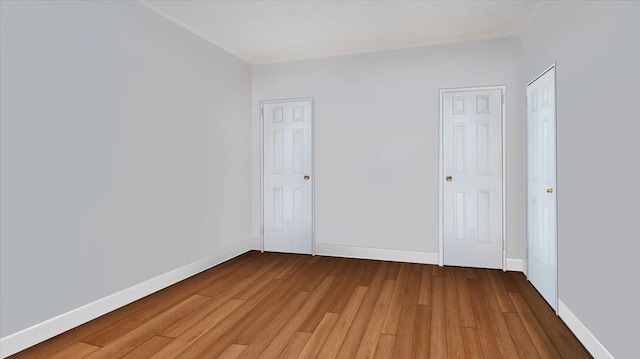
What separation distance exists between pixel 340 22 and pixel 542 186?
258cm

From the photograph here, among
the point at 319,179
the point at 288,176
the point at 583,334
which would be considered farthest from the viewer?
the point at 288,176

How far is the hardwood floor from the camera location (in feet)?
7.68

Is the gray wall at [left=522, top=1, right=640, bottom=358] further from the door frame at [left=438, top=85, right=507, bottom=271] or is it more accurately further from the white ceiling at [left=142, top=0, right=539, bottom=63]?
the door frame at [left=438, top=85, right=507, bottom=271]

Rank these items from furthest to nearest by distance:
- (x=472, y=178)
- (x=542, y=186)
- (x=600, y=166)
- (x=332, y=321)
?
(x=472, y=178) < (x=542, y=186) < (x=332, y=321) < (x=600, y=166)

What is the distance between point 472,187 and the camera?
425 centimetres

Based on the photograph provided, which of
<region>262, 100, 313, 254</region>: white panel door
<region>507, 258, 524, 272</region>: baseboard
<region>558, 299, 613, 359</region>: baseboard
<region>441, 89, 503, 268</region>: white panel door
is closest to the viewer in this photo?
<region>558, 299, 613, 359</region>: baseboard

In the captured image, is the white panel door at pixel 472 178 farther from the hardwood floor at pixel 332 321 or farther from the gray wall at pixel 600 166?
the gray wall at pixel 600 166

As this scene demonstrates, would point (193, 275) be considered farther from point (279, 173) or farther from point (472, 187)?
point (472, 187)

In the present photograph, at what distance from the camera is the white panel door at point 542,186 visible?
3021 millimetres

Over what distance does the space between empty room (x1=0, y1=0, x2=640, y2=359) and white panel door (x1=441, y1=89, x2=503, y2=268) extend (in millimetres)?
24

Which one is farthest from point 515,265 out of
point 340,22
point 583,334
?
point 340,22

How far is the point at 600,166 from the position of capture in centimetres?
217

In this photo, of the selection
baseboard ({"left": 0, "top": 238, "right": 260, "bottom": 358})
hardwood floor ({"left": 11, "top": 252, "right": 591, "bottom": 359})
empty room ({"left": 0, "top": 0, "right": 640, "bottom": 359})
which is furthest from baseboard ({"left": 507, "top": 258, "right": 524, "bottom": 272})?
baseboard ({"left": 0, "top": 238, "right": 260, "bottom": 358})

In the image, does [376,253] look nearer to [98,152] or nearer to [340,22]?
[340,22]
